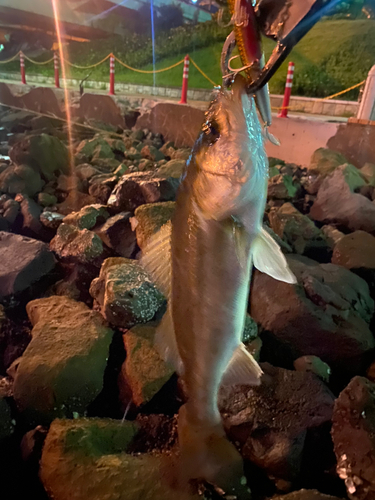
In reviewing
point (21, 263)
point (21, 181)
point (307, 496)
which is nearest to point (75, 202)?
point (21, 181)

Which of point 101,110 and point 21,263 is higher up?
point 101,110

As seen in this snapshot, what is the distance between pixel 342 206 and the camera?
197 inches

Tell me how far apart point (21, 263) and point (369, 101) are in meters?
6.48

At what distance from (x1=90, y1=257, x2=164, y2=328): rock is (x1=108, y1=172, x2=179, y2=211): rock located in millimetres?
1428

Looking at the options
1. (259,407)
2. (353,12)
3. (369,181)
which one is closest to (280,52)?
(259,407)

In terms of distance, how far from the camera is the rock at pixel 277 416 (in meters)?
2.38

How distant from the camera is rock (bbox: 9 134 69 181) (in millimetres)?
6461

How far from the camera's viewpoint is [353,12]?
17.7 m

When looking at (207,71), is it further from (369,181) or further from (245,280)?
(245,280)

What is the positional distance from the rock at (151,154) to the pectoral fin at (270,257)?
6.22m

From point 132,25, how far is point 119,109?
84.2ft

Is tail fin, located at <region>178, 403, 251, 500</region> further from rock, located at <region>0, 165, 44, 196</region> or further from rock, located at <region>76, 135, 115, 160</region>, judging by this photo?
rock, located at <region>76, 135, 115, 160</region>

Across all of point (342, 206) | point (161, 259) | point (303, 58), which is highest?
point (303, 58)

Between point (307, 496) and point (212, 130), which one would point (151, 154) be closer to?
point (212, 130)
